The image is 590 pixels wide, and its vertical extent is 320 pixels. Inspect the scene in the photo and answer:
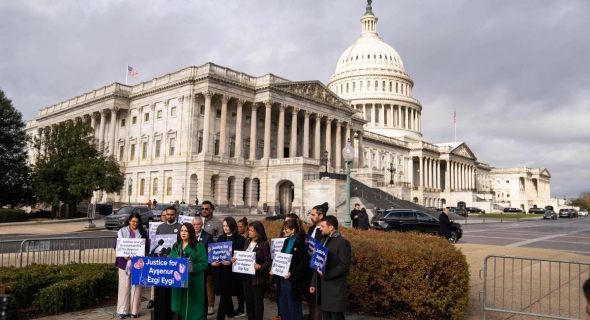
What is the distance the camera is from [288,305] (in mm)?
8383

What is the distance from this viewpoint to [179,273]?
7.66 metres

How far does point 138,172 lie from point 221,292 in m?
59.1

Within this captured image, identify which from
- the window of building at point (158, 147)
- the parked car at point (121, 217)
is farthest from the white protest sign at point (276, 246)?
the window of building at point (158, 147)

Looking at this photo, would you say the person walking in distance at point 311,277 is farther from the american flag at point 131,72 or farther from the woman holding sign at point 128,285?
Result: the american flag at point 131,72

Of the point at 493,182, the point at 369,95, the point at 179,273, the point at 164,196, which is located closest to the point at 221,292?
the point at 179,273

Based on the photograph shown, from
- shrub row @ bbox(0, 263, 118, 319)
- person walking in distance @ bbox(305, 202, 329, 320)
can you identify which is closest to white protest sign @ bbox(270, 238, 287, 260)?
person walking in distance @ bbox(305, 202, 329, 320)

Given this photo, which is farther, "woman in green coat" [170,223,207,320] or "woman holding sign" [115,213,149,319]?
"woman holding sign" [115,213,149,319]

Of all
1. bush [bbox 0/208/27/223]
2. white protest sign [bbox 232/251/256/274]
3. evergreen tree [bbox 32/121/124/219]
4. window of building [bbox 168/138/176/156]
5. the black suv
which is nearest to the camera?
white protest sign [bbox 232/251/256/274]

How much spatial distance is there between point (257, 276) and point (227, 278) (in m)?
0.74

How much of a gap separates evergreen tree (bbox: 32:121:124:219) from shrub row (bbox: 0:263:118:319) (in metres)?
34.1

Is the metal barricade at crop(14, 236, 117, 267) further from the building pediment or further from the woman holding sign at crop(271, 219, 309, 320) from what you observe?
the building pediment

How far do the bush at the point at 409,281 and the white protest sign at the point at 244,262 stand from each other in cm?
235

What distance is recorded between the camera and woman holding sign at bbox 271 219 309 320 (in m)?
8.05

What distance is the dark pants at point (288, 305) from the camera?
826 centimetres
